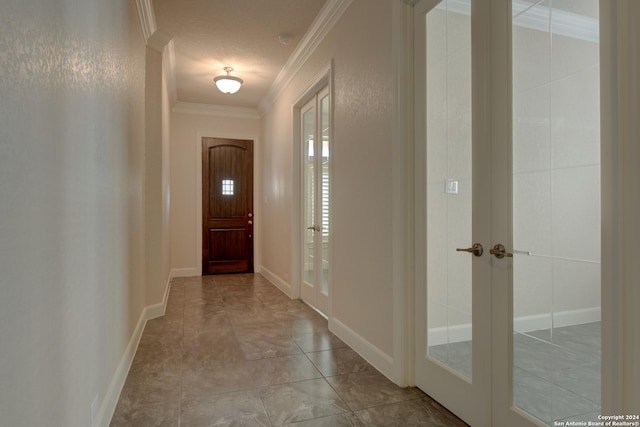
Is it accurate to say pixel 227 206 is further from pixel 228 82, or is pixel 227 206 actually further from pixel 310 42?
pixel 310 42

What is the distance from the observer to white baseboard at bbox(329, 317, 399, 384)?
232 centimetres

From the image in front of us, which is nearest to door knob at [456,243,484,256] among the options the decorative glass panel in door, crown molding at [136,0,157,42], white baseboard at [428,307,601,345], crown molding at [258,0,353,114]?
the decorative glass panel in door

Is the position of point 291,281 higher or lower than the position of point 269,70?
lower

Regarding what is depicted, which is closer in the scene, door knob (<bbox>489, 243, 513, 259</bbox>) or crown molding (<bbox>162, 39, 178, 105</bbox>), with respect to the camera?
door knob (<bbox>489, 243, 513, 259</bbox>)

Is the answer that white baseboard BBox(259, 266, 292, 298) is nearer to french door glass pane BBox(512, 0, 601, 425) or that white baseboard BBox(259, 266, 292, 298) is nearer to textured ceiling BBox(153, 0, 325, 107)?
textured ceiling BBox(153, 0, 325, 107)

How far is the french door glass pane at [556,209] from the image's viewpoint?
1304mm

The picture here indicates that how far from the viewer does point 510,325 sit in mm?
1586

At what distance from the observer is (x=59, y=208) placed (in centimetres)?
124

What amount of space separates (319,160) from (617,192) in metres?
3.00

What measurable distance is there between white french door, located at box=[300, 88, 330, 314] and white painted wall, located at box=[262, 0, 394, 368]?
0.49m

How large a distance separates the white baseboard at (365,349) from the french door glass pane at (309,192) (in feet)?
3.50

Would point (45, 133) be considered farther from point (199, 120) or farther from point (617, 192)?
point (199, 120)

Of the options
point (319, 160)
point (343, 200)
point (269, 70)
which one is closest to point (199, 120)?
point (269, 70)

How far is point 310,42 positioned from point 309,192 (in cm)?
160
